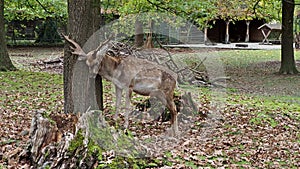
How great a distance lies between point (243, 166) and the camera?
17.1 feet

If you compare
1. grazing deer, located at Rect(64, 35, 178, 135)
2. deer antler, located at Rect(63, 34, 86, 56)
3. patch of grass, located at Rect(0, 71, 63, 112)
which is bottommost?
patch of grass, located at Rect(0, 71, 63, 112)

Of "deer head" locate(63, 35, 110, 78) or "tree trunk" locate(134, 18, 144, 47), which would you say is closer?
"deer head" locate(63, 35, 110, 78)

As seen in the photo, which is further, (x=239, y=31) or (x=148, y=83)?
(x=239, y=31)

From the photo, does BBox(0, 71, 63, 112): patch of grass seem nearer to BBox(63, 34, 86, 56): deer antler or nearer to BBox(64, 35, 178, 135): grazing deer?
BBox(64, 35, 178, 135): grazing deer

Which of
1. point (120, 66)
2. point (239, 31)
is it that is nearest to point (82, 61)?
point (120, 66)

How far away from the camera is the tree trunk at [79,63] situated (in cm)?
593

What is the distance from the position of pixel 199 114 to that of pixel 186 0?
6138 millimetres

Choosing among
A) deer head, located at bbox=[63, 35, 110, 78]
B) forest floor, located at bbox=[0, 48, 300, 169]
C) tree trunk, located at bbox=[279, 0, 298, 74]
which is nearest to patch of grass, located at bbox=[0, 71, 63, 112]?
forest floor, located at bbox=[0, 48, 300, 169]

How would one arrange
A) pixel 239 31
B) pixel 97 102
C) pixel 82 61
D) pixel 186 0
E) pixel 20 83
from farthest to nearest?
pixel 239 31, pixel 186 0, pixel 20 83, pixel 97 102, pixel 82 61

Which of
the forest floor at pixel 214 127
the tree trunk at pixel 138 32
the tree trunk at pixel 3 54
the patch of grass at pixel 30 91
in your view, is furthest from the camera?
the tree trunk at pixel 138 32

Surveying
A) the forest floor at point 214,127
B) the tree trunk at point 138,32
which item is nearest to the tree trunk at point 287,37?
the forest floor at point 214,127

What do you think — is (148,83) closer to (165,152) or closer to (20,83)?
(165,152)

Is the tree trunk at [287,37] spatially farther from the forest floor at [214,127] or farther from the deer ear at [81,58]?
the deer ear at [81,58]

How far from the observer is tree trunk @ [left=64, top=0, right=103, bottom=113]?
5.93m
